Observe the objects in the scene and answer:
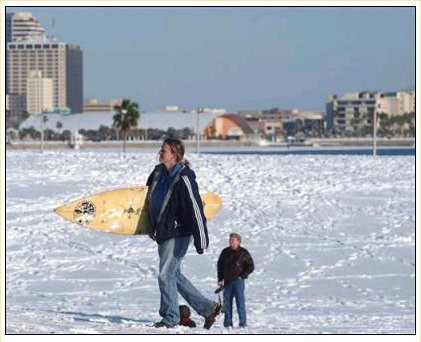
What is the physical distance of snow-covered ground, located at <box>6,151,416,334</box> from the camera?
11336mm

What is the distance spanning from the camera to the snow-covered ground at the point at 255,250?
11.3 meters

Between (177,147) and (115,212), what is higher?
(177,147)

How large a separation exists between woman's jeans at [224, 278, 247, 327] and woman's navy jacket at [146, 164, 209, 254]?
1799 mm

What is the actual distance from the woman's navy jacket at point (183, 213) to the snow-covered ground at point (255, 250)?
2.22ft

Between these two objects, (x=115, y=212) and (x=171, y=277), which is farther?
(x=115, y=212)

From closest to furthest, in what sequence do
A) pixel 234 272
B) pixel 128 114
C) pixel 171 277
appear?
pixel 171 277 < pixel 234 272 < pixel 128 114

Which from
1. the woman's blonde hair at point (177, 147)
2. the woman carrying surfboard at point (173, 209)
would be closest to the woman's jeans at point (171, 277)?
the woman carrying surfboard at point (173, 209)

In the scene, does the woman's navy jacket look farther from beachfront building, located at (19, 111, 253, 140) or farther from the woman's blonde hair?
beachfront building, located at (19, 111, 253, 140)

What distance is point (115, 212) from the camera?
8.88 metres

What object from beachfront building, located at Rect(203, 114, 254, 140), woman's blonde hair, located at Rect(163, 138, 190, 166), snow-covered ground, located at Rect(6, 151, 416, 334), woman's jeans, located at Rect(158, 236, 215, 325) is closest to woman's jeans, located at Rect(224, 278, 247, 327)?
snow-covered ground, located at Rect(6, 151, 416, 334)

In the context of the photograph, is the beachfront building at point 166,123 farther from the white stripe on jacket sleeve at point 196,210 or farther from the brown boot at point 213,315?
the white stripe on jacket sleeve at point 196,210

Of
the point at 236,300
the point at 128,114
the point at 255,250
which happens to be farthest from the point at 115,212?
the point at 128,114

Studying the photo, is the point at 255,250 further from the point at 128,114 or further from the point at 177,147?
the point at 128,114

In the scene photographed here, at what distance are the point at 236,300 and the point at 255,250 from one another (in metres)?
8.32
